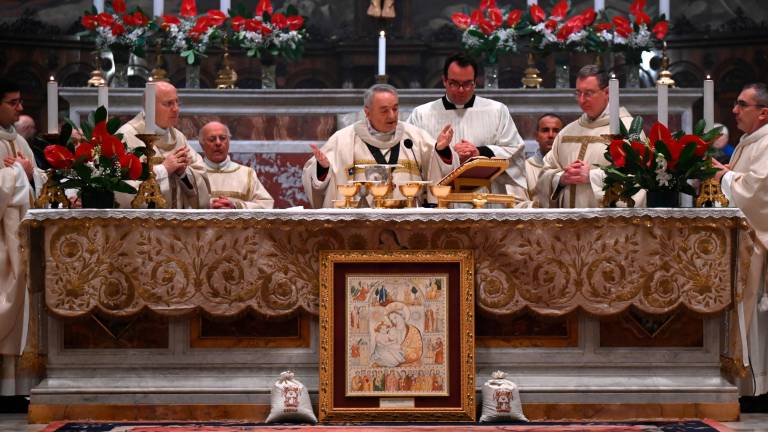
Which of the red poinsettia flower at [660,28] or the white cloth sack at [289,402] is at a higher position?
the red poinsettia flower at [660,28]

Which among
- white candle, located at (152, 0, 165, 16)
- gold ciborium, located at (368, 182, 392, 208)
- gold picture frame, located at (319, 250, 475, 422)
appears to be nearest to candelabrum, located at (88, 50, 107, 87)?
white candle, located at (152, 0, 165, 16)

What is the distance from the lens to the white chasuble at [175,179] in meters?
8.88

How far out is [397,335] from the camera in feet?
25.7

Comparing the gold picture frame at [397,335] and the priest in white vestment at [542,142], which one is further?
the priest in white vestment at [542,142]

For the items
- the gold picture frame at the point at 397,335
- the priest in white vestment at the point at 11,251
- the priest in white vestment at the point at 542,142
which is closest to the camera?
the gold picture frame at the point at 397,335

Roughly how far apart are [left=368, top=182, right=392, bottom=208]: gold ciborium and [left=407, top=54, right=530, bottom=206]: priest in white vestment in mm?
1188

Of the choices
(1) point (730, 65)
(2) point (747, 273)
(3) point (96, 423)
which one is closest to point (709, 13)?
(1) point (730, 65)

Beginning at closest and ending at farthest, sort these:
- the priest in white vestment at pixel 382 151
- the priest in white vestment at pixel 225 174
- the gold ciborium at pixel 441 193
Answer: the gold ciborium at pixel 441 193
the priest in white vestment at pixel 382 151
the priest in white vestment at pixel 225 174

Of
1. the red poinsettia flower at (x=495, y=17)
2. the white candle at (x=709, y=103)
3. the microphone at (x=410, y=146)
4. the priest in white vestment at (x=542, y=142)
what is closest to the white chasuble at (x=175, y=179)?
the microphone at (x=410, y=146)

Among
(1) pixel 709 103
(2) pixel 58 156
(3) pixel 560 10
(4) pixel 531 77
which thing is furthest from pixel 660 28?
(2) pixel 58 156

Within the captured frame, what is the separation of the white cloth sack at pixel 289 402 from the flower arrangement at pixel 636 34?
4.34m

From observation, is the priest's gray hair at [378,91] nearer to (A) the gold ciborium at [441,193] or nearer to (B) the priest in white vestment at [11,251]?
(A) the gold ciborium at [441,193]

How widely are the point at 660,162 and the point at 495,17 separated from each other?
3.23 metres

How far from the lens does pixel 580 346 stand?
8.02m
